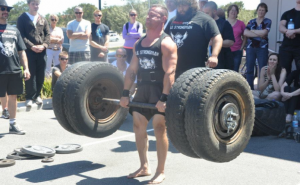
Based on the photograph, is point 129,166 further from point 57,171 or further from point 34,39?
point 34,39

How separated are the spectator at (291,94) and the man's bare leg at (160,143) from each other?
12.3 ft

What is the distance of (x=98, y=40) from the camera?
442 inches

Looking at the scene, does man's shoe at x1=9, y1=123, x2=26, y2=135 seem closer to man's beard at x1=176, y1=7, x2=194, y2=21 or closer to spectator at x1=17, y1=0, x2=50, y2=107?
spectator at x1=17, y1=0, x2=50, y2=107

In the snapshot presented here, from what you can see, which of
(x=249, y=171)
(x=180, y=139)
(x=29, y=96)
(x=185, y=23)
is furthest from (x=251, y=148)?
(x=29, y=96)

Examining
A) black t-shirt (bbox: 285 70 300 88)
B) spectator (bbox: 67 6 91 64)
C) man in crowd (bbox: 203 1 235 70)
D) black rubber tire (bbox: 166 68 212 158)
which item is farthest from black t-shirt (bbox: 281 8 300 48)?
black rubber tire (bbox: 166 68 212 158)

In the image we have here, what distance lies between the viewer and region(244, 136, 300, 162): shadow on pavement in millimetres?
6281

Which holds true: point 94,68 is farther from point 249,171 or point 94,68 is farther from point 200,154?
point 249,171

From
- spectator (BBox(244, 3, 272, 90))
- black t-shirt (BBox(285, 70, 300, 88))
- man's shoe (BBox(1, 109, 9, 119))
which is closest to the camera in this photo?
black t-shirt (BBox(285, 70, 300, 88))

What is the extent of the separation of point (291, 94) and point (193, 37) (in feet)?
12.1

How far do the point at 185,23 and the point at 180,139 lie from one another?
1.61m

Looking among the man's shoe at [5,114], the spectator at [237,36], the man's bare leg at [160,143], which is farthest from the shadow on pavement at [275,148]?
the man's shoe at [5,114]

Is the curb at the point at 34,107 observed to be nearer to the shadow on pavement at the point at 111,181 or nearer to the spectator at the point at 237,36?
the spectator at the point at 237,36

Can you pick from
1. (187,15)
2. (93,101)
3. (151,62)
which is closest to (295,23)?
(187,15)

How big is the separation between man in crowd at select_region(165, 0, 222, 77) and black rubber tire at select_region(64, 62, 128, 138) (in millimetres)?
813
